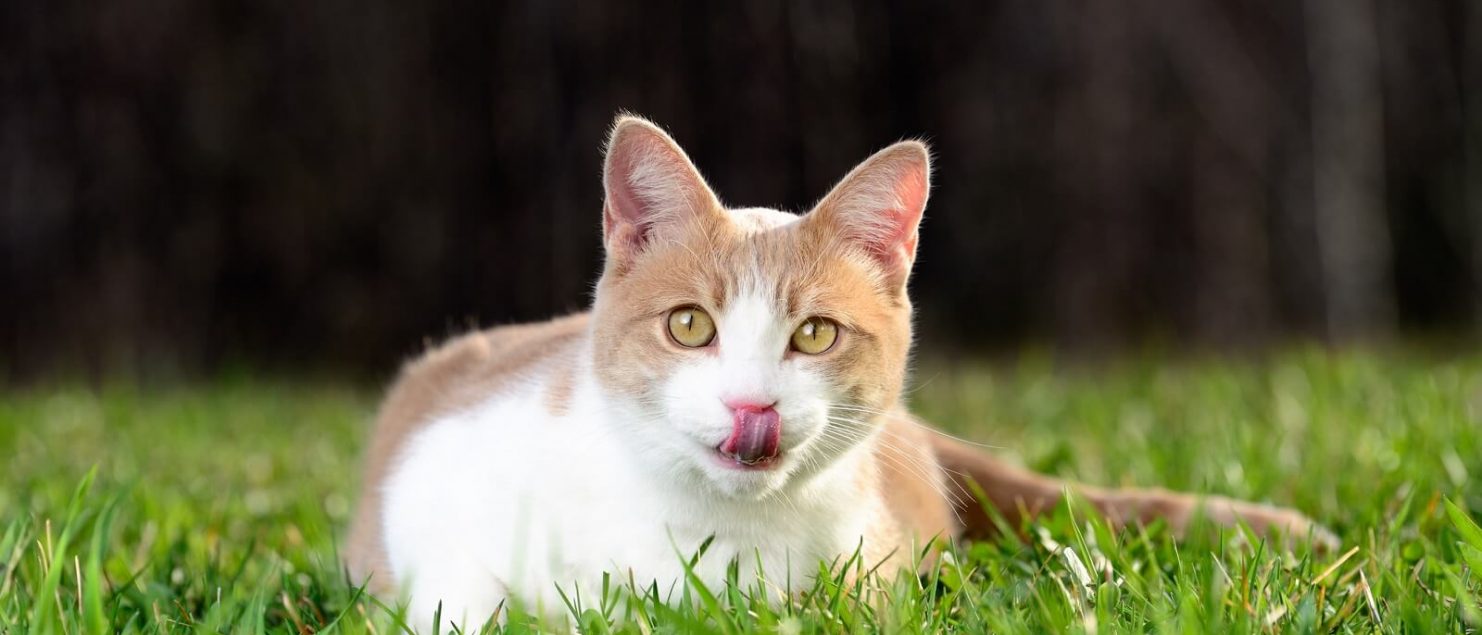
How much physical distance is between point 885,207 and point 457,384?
32.9 inches

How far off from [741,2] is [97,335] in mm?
2890

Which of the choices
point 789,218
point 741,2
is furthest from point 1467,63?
point 789,218

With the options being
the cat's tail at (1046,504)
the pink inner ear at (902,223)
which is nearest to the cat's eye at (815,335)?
the pink inner ear at (902,223)

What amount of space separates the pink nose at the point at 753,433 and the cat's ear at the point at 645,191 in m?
0.35

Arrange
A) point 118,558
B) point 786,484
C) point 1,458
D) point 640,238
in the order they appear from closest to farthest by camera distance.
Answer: point 786,484, point 640,238, point 118,558, point 1,458

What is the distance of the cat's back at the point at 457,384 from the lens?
2.00m

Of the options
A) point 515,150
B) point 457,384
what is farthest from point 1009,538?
point 515,150

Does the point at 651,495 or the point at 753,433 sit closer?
the point at 753,433

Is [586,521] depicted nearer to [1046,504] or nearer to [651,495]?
[651,495]

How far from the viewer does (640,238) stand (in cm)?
187

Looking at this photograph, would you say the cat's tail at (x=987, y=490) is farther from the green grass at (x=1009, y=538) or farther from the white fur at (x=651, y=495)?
the white fur at (x=651, y=495)

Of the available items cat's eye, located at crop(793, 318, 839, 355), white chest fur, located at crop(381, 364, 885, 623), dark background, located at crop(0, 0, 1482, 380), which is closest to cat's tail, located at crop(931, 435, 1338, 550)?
white chest fur, located at crop(381, 364, 885, 623)

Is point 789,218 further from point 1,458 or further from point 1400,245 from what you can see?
point 1400,245

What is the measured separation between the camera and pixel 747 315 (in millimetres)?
1643
